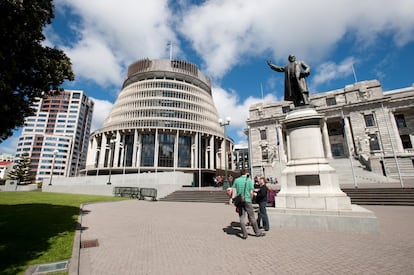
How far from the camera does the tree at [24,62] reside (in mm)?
6398

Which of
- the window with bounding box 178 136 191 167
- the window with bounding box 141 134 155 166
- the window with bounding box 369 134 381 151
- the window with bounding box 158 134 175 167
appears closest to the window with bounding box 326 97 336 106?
the window with bounding box 369 134 381 151

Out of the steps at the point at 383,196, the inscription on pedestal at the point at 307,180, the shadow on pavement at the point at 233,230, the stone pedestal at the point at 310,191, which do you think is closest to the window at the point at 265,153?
the steps at the point at 383,196

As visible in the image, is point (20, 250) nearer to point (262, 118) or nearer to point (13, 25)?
point (13, 25)

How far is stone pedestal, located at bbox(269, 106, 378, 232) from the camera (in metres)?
7.04

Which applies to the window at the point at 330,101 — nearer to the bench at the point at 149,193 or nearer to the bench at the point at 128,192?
the bench at the point at 149,193

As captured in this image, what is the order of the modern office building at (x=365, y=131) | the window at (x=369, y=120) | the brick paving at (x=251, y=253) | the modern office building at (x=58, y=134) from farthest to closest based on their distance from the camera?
1. the modern office building at (x=58, y=134)
2. the window at (x=369, y=120)
3. the modern office building at (x=365, y=131)
4. the brick paving at (x=251, y=253)

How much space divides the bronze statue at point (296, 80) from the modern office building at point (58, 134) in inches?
5428

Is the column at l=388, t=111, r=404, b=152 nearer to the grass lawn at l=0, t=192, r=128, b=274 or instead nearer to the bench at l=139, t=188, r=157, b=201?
the bench at l=139, t=188, r=157, b=201

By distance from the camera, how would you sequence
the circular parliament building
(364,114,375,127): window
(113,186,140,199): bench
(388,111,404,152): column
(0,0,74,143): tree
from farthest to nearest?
the circular parliament building
(364,114,375,127): window
(388,111,404,152): column
(113,186,140,199): bench
(0,0,74,143): tree

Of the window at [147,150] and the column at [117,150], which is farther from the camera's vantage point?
the window at [147,150]

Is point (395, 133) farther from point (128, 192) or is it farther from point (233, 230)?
point (128, 192)

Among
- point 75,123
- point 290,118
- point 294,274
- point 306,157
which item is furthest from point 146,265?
point 75,123

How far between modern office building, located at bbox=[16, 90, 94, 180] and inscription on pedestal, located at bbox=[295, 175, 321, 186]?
455ft

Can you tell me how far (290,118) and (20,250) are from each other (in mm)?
10757
